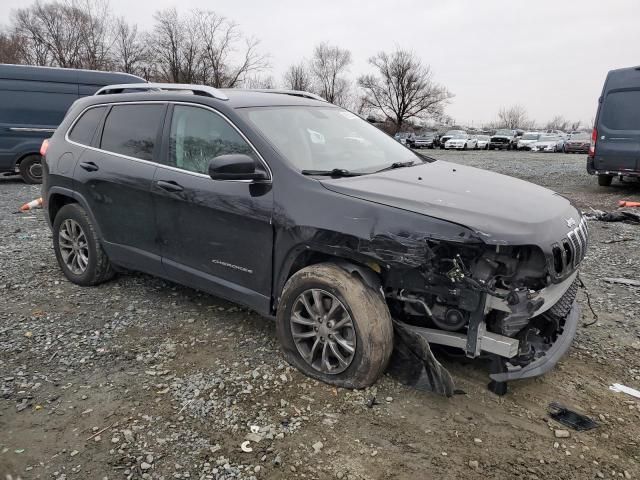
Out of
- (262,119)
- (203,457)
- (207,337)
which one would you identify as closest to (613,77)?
(262,119)

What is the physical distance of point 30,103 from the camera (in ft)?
36.1

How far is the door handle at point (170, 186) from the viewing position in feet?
11.8

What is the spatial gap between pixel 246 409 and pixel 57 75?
36.3 feet

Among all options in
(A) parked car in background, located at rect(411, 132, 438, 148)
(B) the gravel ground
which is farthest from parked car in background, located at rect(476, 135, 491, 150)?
(B) the gravel ground

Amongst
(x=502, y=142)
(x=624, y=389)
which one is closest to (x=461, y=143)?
(x=502, y=142)

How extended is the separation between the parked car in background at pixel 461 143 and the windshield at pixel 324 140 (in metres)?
34.2

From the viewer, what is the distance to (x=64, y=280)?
4.85m

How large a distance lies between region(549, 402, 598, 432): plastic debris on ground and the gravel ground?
0.05 meters

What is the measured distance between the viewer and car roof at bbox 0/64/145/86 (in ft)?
35.3

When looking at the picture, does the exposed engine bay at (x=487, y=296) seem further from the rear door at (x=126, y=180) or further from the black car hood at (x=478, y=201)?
the rear door at (x=126, y=180)

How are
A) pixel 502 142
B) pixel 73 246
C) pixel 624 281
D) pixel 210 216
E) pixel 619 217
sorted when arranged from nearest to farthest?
pixel 210 216
pixel 73 246
pixel 624 281
pixel 619 217
pixel 502 142

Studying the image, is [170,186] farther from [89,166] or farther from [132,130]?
[89,166]

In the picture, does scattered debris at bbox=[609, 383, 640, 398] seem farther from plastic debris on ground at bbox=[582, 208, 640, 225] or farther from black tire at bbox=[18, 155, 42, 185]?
black tire at bbox=[18, 155, 42, 185]

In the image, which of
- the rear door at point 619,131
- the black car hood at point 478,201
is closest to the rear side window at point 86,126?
the black car hood at point 478,201
